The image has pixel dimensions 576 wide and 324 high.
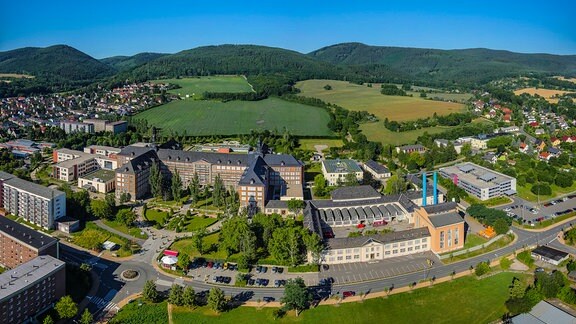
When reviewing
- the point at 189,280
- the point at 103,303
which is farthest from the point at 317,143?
the point at 103,303

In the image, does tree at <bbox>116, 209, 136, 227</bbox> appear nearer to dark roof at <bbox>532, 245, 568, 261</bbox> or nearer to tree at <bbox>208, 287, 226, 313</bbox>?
tree at <bbox>208, 287, 226, 313</bbox>

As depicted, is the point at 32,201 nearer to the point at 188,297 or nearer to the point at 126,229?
the point at 126,229

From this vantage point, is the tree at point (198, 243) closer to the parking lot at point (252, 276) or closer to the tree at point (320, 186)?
the parking lot at point (252, 276)

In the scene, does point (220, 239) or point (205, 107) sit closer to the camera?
point (220, 239)

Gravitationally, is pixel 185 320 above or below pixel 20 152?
below

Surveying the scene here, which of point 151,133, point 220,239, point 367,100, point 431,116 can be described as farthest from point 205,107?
point 220,239

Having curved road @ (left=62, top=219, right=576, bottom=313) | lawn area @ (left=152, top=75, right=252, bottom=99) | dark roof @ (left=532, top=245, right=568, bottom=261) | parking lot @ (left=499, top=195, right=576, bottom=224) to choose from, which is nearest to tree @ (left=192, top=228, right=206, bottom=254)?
curved road @ (left=62, top=219, right=576, bottom=313)

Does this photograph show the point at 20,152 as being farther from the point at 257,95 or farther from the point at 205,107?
the point at 257,95
